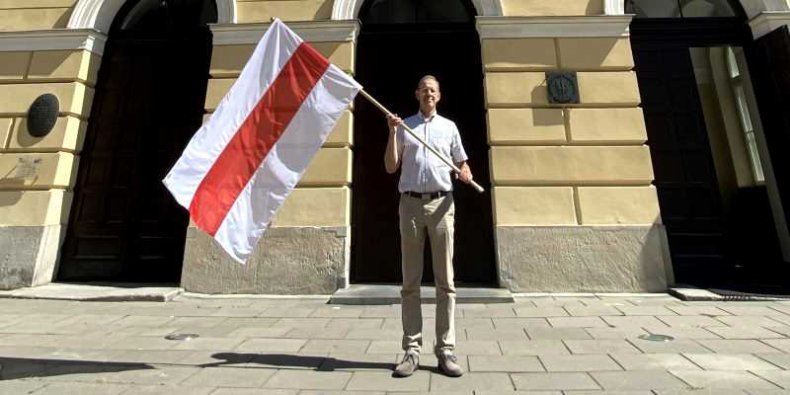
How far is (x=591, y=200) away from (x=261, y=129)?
4852 millimetres

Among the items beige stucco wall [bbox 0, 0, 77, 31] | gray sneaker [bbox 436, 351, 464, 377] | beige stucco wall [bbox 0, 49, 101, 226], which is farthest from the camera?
A: beige stucco wall [bbox 0, 0, 77, 31]

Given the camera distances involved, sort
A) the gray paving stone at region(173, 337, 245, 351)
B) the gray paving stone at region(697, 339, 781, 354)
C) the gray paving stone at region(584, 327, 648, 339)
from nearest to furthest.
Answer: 1. the gray paving stone at region(697, 339, 781, 354)
2. the gray paving stone at region(173, 337, 245, 351)
3. the gray paving stone at region(584, 327, 648, 339)

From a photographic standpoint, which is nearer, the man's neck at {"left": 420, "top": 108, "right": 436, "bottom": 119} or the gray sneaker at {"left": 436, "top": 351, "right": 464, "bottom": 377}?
the gray sneaker at {"left": 436, "top": 351, "right": 464, "bottom": 377}

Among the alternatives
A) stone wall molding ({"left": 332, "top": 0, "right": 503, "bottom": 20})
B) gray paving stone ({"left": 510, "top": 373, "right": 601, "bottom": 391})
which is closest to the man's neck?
gray paving stone ({"left": 510, "top": 373, "right": 601, "bottom": 391})

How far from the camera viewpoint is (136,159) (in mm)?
7539

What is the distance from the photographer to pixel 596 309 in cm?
532

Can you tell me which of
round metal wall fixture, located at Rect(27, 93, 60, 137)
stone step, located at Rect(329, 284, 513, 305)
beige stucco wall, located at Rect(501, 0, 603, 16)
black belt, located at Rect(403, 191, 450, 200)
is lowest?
stone step, located at Rect(329, 284, 513, 305)

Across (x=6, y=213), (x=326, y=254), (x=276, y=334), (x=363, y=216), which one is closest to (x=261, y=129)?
(x=276, y=334)

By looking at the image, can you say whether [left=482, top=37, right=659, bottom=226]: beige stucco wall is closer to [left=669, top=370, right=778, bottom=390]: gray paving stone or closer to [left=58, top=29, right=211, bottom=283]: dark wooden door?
[left=669, top=370, right=778, bottom=390]: gray paving stone

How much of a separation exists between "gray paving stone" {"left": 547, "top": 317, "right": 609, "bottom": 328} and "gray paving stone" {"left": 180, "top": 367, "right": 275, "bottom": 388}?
3.03 metres

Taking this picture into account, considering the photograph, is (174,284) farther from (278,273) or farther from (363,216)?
(363,216)

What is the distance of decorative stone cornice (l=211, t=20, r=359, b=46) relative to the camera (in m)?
7.00

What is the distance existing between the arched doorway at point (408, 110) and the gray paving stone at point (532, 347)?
2697 millimetres

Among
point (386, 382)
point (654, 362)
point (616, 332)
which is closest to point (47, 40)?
point (386, 382)
